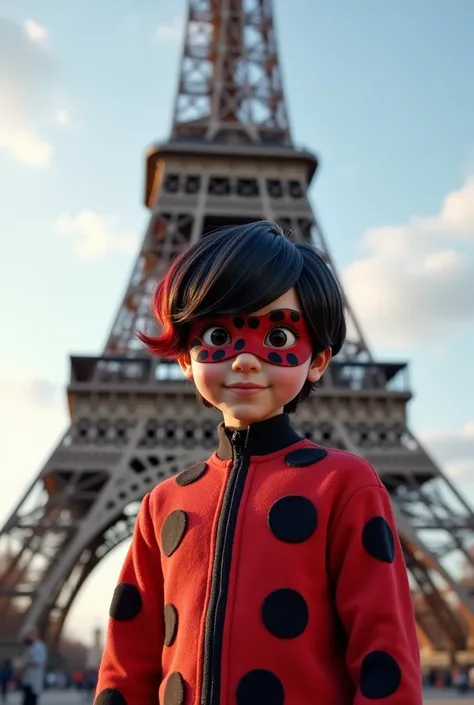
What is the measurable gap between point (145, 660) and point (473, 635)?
31.3 meters

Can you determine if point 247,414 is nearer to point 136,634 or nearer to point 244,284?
point 244,284

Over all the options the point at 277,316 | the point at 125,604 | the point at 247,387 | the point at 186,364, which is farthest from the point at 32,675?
the point at 277,316

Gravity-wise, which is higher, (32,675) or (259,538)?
(32,675)

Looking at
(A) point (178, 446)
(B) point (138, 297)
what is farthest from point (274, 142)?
(A) point (178, 446)

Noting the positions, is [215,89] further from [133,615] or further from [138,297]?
[133,615]

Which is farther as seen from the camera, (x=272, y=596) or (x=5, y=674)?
(x=5, y=674)

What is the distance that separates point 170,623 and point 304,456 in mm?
576

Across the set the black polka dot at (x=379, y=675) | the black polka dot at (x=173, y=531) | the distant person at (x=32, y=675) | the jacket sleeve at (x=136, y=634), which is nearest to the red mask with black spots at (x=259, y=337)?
the black polka dot at (x=173, y=531)

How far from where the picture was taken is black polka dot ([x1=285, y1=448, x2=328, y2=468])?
2.71m

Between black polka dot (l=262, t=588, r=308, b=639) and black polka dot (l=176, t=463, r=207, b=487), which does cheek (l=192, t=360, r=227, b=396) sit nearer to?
black polka dot (l=176, t=463, r=207, b=487)

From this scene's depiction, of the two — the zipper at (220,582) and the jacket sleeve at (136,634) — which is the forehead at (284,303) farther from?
the jacket sleeve at (136,634)

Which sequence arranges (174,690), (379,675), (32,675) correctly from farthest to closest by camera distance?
1. (32,675)
2. (174,690)
3. (379,675)

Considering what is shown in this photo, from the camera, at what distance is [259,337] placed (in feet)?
9.14

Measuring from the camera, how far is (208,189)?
3312 centimetres
